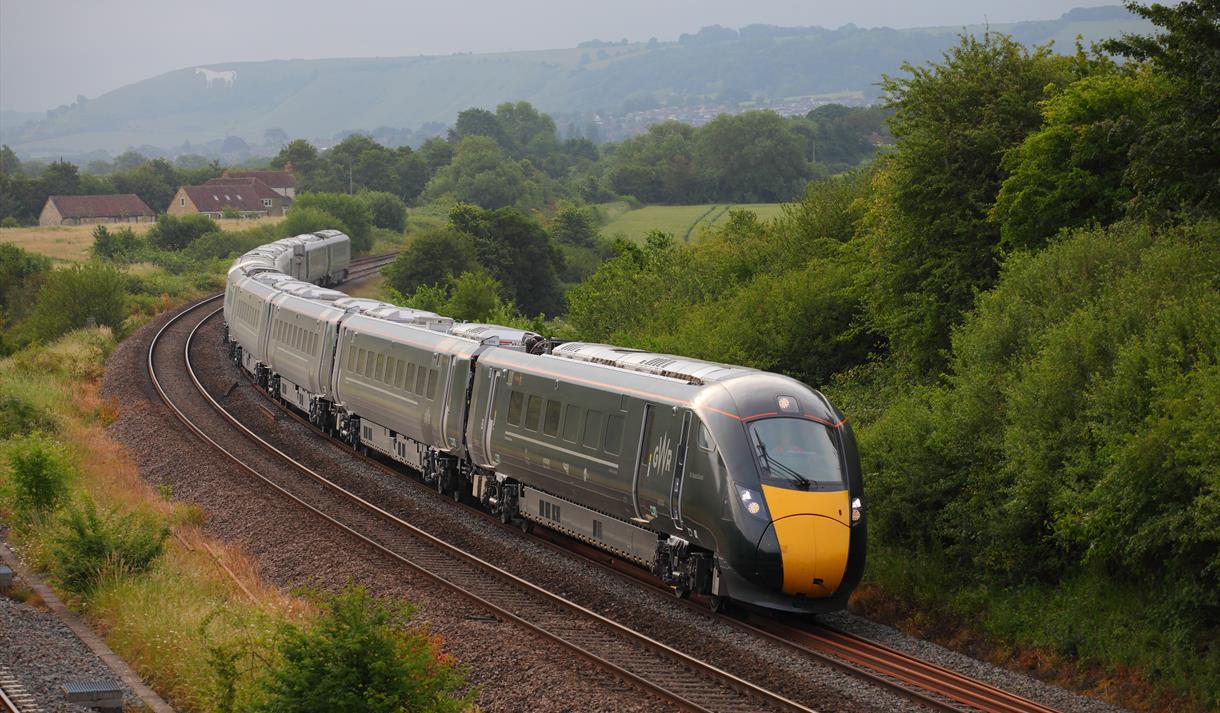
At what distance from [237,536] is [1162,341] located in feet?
51.9

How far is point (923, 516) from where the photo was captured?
20078mm

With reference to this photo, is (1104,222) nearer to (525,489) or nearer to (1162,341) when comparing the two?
(1162,341)

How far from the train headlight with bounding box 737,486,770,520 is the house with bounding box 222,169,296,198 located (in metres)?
146

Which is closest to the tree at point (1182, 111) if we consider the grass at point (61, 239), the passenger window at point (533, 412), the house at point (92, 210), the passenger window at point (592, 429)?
the passenger window at point (592, 429)

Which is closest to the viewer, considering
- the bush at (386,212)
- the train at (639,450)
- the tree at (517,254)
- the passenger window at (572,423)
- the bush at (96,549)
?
the train at (639,450)

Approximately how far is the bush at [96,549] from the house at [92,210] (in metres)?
122

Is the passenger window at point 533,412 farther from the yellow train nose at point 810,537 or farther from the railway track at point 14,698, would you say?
the railway track at point 14,698

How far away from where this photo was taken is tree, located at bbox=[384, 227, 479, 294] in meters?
73.2

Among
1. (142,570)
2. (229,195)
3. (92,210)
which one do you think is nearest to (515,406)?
(142,570)

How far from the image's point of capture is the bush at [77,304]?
54.2 metres

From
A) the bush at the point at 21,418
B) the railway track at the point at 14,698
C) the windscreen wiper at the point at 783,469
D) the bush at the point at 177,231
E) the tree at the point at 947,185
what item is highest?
the tree at the point at 947,185

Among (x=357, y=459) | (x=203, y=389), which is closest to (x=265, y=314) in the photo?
(x=203, y=389)

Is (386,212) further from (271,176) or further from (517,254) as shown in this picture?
(271,176)

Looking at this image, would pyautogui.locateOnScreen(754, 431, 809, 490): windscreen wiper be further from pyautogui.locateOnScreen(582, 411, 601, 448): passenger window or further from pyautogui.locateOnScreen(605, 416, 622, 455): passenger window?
pyautogui.locateOnScreen(582, 411, 601, 448): passenger window
